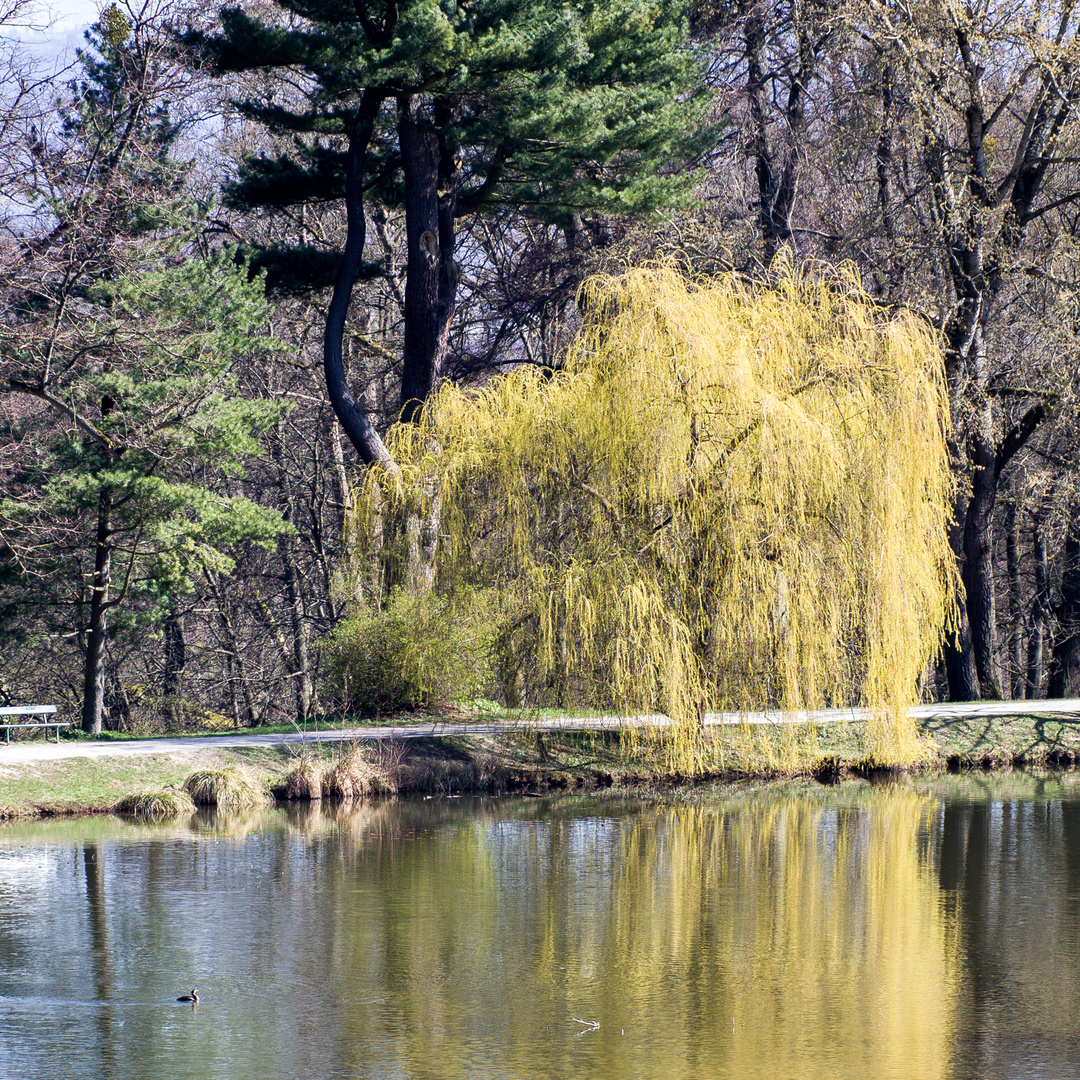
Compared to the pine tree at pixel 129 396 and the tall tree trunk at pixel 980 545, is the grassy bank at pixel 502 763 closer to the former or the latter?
the pine tree at pixel 129 396

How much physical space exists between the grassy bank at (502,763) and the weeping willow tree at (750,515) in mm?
1117

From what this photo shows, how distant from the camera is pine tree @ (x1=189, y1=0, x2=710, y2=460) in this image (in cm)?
2202

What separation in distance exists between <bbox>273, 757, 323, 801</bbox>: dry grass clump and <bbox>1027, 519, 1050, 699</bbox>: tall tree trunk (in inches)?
767

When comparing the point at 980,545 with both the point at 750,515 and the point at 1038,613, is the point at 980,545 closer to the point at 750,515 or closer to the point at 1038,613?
the point at 750,515

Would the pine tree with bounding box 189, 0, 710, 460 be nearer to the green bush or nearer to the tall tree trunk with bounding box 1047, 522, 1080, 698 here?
the green bush

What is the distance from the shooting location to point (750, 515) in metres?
18.5

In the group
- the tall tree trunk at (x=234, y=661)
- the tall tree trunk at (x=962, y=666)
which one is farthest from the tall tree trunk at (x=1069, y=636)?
the tall tree trunk at (x=234, y=661)

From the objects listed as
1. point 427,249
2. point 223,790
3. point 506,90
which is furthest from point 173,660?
point 506,90

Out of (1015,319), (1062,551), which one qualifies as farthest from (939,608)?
(1062,551)

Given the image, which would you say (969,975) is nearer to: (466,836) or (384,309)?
(466,836)

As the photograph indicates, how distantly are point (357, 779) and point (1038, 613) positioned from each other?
22.3m

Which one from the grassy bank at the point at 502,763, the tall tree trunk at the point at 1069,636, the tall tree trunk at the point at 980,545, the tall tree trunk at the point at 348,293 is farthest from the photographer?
the tall tree trunk at the point at 1069,636

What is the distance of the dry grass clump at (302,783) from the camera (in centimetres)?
1842

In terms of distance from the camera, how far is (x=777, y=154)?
27.6 metres
